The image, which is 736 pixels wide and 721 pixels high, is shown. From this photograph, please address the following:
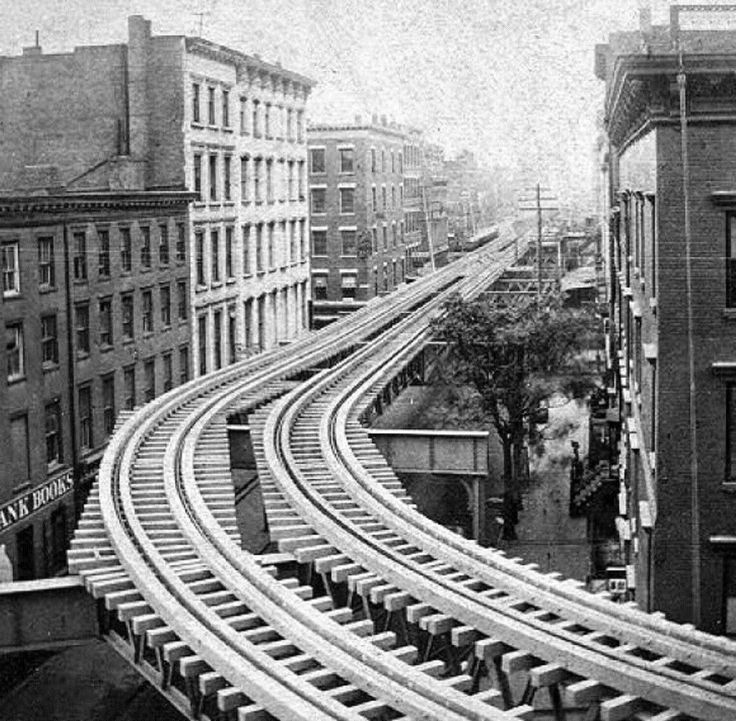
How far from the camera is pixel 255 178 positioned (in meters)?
56.3

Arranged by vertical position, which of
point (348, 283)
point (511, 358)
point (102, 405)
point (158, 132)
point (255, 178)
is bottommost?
point (102, 405)

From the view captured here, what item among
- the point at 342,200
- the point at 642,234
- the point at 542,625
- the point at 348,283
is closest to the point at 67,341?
the point at 642,234

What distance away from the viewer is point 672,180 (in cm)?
1869

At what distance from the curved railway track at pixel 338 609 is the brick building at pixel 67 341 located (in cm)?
738

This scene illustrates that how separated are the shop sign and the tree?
11962mm

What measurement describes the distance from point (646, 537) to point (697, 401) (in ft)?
9.39

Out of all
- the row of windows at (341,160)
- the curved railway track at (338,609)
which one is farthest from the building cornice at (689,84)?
the row of windows at (341,160)

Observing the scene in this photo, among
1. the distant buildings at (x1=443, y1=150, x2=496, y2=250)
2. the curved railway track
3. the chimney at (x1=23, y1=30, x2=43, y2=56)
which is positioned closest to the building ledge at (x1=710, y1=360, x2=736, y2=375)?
the curved railway track

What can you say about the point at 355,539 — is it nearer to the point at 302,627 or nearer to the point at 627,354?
the point at 302,627

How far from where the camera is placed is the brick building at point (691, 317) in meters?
18.2

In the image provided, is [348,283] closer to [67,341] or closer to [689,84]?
[67,341]

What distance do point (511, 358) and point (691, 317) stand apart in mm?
16222

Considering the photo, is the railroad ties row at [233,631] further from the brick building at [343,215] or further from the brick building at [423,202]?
the brick building at [423,202]

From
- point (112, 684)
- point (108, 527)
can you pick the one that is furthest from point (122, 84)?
point (108, 527)
